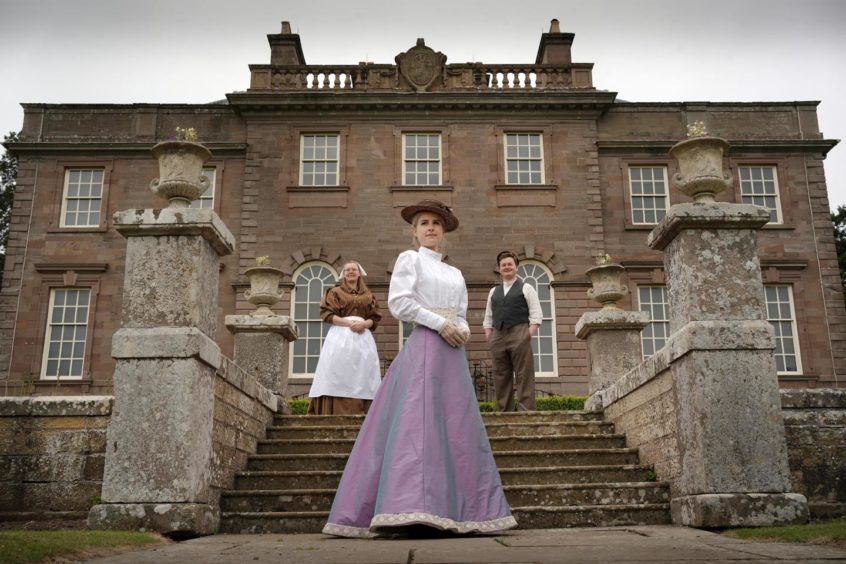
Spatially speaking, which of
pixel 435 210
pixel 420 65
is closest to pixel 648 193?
pixel 420 65

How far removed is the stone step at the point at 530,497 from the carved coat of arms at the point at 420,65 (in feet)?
51.8

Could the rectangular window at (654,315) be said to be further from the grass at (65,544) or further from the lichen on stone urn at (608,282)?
the grass at (65,544)

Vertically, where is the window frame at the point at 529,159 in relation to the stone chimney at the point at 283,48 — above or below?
below

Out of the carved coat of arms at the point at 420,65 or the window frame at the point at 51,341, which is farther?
the carved coat of arms at the point at 420,65

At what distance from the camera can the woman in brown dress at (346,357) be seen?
8.84 m

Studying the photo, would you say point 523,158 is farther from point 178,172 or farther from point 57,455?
point 57,455

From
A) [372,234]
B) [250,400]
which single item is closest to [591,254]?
[372,234]

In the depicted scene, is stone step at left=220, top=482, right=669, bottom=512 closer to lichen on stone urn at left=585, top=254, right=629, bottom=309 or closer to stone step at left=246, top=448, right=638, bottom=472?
stone step at left=246, top=448, right=638, bottom=472

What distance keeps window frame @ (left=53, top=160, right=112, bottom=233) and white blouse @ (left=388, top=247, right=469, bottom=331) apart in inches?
653

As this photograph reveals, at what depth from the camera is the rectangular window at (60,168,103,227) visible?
20.4 m

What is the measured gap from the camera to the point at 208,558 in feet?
12.9

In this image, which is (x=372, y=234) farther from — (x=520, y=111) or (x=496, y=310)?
(x=496, y=310)

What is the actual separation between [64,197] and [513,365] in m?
15.7

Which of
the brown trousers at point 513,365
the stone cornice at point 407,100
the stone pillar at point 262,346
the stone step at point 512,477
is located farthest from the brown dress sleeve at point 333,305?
the stone cornice at point 407,100
